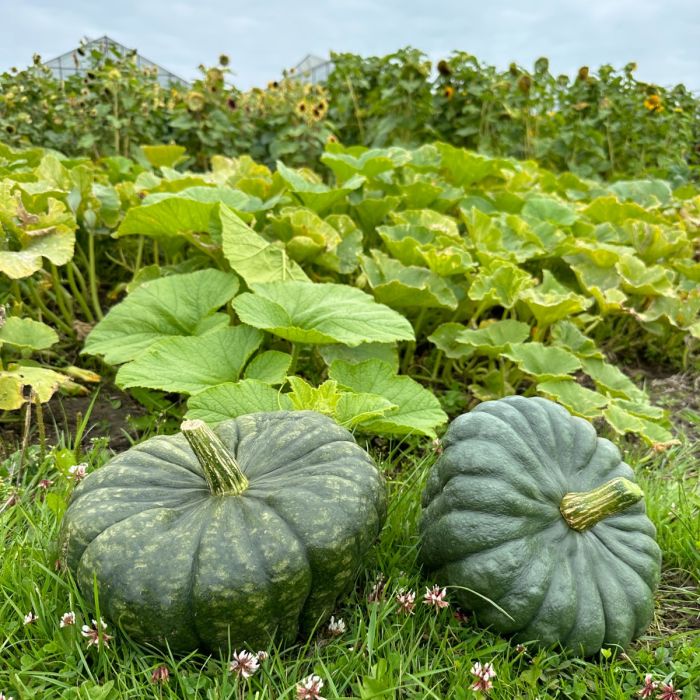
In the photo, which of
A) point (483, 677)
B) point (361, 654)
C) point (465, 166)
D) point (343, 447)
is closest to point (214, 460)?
point (343, 447)

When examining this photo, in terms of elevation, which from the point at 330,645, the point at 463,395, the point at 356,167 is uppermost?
the point at 356,167

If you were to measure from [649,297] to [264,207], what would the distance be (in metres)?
2.26

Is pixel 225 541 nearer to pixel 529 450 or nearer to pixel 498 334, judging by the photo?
pixel 529 450

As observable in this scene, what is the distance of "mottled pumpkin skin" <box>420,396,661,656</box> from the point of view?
1.76m

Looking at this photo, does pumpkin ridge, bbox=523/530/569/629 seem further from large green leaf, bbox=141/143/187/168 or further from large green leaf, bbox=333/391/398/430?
large green leaf, bbox=141/143/187/168

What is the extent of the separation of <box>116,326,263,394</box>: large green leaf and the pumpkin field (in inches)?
0.4

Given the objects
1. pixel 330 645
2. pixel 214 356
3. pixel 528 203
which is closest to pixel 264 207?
pixel 214 356

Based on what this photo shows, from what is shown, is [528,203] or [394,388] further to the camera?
→ [528,203]

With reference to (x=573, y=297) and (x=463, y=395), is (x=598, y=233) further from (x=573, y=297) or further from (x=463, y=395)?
(x=463, y=395)

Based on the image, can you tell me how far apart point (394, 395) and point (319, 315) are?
0.41m

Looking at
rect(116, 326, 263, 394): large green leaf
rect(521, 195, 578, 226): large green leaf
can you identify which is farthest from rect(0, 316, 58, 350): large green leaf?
rect(521, 195, 578, 226): large green leaf

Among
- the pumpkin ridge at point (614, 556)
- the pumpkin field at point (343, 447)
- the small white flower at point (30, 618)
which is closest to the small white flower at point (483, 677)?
the pumpkin field at point (343, 447)

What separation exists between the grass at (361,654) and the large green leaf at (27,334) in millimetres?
812

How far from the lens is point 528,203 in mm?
4406
